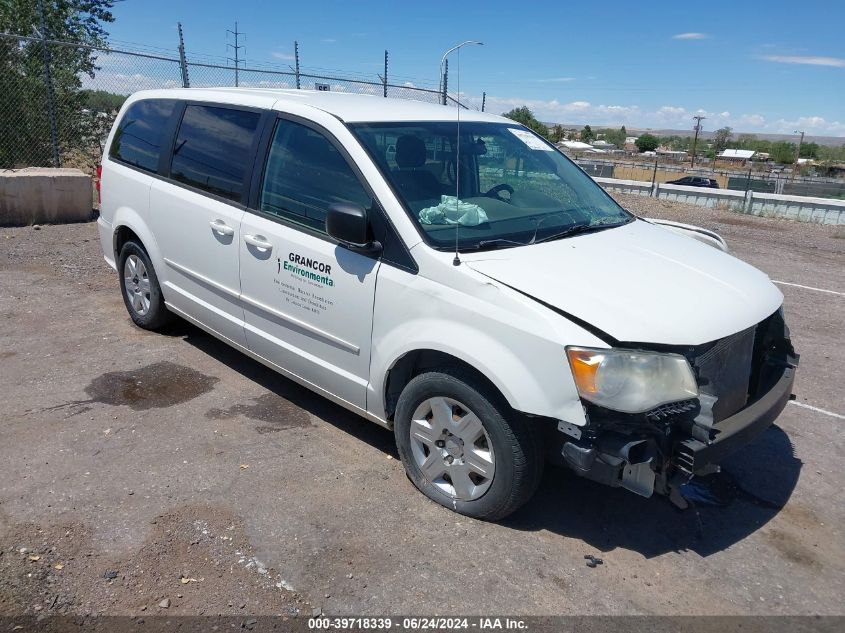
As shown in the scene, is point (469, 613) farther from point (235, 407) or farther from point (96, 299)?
point (96, 299)

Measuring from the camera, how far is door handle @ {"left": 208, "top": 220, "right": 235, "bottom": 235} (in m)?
4.28

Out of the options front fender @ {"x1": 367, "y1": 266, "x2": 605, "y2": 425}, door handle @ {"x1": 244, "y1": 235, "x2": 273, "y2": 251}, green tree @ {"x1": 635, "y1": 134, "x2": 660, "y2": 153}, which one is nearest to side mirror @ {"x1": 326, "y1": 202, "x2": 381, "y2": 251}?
front fender @ {"x1": 367, "y1": 266, "x2": 605, "y2": 425}

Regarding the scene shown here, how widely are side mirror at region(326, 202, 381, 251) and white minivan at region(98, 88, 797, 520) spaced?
12 mm

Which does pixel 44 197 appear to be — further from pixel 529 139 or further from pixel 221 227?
pixel 529 139

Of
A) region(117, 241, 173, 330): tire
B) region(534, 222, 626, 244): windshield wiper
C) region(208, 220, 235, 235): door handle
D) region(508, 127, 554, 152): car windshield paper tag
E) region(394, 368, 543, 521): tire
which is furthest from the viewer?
region(117, 241, 173, 330): tire

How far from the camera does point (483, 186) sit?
13.3 feet

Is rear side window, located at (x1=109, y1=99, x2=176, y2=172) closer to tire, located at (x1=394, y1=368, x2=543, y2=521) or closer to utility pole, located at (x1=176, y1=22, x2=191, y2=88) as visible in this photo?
tire, located at (x1=394, y1=368, x2=543, y2=521)

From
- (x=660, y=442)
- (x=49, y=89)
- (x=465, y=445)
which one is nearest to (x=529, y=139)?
(x=465, y=445)

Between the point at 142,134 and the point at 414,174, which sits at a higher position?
the point at 142,134

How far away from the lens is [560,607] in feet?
9.30

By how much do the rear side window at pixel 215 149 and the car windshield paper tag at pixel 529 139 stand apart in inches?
67.8

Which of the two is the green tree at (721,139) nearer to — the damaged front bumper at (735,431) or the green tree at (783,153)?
the green tree at (783,153)

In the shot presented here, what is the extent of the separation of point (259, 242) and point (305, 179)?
473 mm

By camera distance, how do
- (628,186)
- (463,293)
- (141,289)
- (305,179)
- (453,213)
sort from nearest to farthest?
(463,293) → (453,213) → (305,179) → (141,289) → (628,186)
